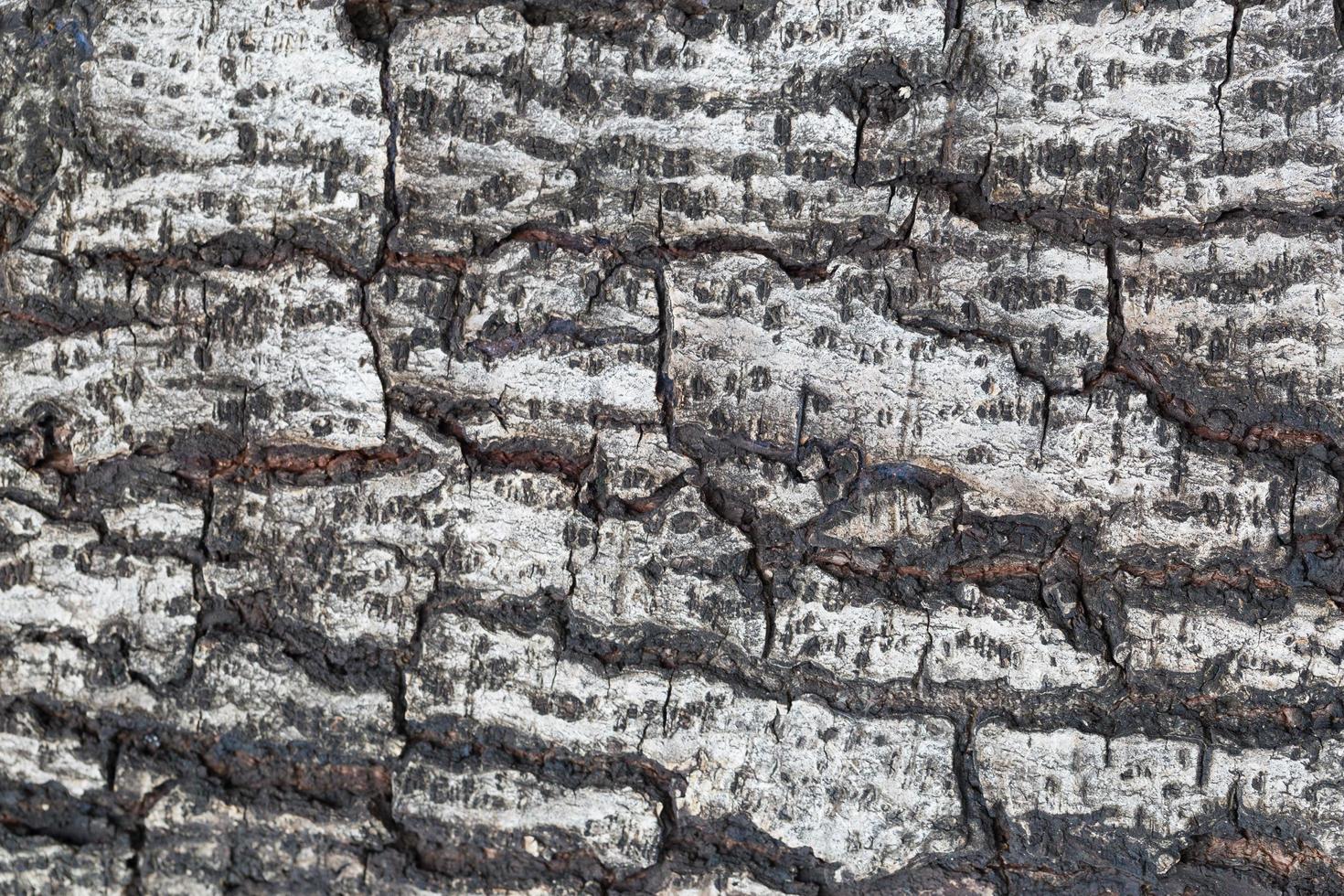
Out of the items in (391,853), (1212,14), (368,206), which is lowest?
(391,853)

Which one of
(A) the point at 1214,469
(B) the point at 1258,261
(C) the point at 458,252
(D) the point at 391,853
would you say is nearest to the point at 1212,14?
(B) the point at 1258,261

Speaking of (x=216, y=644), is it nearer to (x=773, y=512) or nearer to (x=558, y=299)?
(x=558, y=299)

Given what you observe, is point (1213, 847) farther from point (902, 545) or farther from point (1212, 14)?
point (1212, 14)

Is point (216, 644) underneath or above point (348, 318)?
underneath

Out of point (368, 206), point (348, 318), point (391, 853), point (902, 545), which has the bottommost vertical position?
point (391, 853)

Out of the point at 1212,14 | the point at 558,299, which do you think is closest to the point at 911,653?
the point at 558,299

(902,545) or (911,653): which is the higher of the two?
(902,545)
